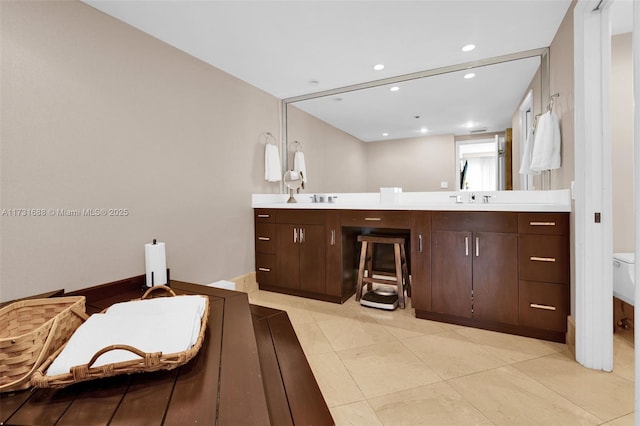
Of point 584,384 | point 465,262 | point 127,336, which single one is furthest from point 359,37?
point 584,384

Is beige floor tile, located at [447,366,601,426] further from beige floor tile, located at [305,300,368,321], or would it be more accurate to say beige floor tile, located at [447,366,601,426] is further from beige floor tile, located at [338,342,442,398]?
beige floor tile, located at [305,300,368,321]

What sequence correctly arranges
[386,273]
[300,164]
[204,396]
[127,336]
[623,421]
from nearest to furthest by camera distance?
[204,396], [127,336], [623,421], [386,273], [300,164]

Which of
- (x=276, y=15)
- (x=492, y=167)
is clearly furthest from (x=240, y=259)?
(x=492, y=167)

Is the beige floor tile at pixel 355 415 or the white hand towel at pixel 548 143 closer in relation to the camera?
the beige floor tile at pixel 355 415

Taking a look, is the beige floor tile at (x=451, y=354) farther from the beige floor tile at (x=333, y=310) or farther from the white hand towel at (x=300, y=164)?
the white hand towel at (x=300, y=164)

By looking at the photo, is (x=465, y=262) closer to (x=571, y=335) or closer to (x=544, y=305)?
(x=544, y=305)

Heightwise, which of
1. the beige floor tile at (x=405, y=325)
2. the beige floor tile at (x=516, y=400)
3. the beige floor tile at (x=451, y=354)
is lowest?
the beige floor tile at (x=516, y=400)

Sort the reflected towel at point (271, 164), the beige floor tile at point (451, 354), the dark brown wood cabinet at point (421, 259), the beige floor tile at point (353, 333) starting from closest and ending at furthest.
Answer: the beige floor tile at point (451, 354) → the beige floor tile at point (353, 333) → the dark brown wood cabinet at point (421, 259) → the reflected towel at point (271, 164)

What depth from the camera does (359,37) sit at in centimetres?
221

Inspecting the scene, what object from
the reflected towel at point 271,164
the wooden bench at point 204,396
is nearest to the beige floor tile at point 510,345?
the wooden bench at point 204,396

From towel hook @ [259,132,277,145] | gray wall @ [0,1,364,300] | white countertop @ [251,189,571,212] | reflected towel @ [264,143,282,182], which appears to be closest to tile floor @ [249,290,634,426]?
white countertop @ [251,189,571,212]

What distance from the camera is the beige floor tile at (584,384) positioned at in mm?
1338

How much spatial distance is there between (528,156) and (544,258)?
2.84 feet

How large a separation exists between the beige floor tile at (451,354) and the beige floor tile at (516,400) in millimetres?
62
